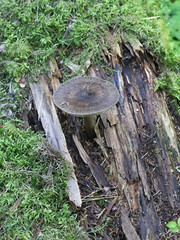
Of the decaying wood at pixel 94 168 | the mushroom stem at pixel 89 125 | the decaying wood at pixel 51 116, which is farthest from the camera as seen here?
the mushroom stem at pixel 89 125

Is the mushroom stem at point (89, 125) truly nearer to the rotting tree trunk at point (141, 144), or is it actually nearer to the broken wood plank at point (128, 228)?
the rotting tree trunk at point (141, 144)

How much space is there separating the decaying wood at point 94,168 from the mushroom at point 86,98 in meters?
0.25

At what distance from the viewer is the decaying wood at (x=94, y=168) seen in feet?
9.93

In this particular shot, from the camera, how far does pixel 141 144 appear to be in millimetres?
3305

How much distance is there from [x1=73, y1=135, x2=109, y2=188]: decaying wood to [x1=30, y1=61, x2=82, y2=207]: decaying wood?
0.23 m

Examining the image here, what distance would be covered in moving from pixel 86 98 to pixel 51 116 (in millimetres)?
704

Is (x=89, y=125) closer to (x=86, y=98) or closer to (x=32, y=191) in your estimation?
(x=86, y=98)

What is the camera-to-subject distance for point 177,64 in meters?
4.38

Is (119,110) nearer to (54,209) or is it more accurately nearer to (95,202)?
(95,202)

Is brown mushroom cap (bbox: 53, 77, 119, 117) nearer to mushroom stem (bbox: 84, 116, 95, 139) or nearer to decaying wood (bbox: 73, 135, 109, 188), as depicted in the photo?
mushroom stem (bbox: 84, 116, 95, 139)

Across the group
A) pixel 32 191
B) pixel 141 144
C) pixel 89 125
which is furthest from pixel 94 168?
pixel 32 191

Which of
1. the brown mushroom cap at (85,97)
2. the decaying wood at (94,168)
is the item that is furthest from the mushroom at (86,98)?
the decaying wood at (94,168)

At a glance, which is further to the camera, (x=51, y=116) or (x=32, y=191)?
(x=51, y=116)

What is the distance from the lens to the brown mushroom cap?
2.83m
